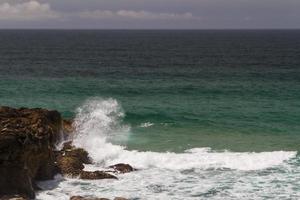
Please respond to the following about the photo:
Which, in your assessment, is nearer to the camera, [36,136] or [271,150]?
[36,136]

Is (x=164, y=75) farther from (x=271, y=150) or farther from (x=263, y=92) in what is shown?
(x=271, y=150)

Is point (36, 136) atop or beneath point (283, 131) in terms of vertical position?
atop

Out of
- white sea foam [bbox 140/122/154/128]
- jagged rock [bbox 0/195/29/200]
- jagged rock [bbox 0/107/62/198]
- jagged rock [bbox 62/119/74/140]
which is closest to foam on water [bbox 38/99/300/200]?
jagged rock [bbox 62/119/74/140]

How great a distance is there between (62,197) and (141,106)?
31.7 m

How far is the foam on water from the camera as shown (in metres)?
30.1

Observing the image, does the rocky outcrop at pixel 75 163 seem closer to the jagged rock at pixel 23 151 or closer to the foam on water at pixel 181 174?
the foam on water at pixel 181 174

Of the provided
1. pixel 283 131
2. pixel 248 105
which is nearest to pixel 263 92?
pixel 248 105

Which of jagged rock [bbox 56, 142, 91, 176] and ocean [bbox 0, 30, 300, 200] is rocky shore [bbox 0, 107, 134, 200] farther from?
ocean [bbox 0, 30, 300, 200]

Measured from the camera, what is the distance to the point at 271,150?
135 ft

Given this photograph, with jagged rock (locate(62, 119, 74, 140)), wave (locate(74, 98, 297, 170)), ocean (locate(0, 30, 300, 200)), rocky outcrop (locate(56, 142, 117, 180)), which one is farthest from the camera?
jagged rock (locate(62, 119, 74, 140))

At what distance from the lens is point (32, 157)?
29562 mm

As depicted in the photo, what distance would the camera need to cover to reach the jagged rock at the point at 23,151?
26969 mm

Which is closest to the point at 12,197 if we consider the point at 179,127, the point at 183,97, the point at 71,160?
the point at 71,160

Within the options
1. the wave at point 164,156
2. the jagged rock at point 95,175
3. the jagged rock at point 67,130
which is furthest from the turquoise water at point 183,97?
the jagged rock at point 95,175
